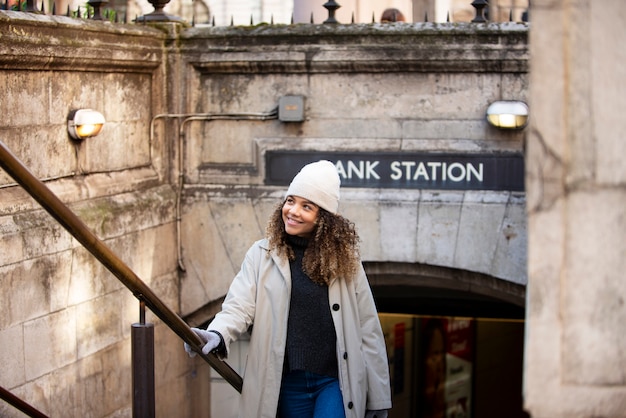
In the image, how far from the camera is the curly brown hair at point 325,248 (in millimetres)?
4609

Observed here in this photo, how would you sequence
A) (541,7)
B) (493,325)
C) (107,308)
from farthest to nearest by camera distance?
(493,325)
(107,308)
(541,7)

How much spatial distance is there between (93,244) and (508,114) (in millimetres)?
3906

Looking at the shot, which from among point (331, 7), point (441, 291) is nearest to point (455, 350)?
point (441, 291)

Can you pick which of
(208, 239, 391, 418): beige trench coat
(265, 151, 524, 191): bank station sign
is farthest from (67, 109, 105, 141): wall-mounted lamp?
(208, 239, 391, 418): beige trench coat

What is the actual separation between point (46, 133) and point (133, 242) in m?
1.15

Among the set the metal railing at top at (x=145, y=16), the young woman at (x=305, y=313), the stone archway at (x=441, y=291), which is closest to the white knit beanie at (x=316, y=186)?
the young woman at (x=305, y=313)

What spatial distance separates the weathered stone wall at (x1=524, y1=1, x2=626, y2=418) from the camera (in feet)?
7.94

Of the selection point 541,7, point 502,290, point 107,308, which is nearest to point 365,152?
point 502,290

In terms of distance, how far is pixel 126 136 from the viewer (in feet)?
23.7

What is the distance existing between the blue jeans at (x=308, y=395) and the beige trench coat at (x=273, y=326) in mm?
46

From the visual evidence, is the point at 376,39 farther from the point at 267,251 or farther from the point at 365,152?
the point at 267,251

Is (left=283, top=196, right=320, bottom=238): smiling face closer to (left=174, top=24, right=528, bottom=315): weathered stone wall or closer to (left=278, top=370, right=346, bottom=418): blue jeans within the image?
(left=278, top=370, right=346, bottom=418): blue jeans

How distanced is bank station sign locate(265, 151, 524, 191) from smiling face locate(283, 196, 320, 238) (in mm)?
2700

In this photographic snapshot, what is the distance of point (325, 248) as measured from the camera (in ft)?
15.2
